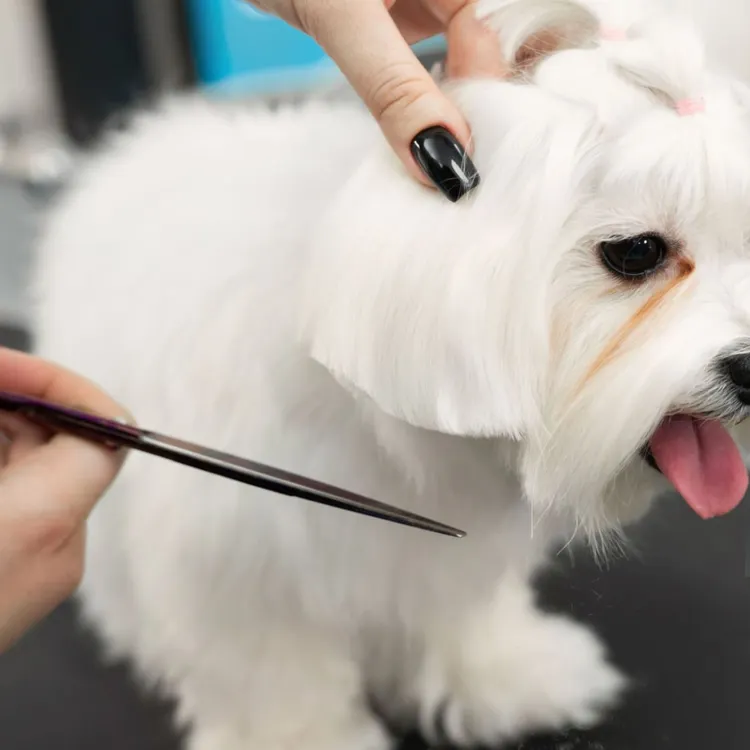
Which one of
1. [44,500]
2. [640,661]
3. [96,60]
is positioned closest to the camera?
[44,500]

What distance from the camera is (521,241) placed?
49cm

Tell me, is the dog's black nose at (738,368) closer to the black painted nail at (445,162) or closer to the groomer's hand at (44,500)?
the black painted nail at (445,162)

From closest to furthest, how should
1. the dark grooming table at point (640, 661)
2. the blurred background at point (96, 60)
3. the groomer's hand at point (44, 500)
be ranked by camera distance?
1. the groomer's hand at point (44, 500)
2. the dark grooming table at point (640, 661)
3. the blurred background at point (96, 60)

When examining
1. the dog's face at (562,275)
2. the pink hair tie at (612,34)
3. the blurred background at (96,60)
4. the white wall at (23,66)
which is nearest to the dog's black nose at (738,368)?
the dog's face at (562,275)

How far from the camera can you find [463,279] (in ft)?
1.57

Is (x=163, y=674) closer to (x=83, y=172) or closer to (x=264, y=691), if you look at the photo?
(x=264, y=691)

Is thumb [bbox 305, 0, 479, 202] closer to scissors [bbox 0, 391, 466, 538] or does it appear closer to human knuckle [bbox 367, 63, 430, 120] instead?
human knuckle [bbox 367, 63, 430, 120]

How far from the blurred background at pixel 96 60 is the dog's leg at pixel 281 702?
1.32 meters

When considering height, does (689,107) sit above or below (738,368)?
above

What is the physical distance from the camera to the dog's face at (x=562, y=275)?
487 mm

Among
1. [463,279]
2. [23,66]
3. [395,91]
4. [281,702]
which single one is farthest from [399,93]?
[23,66]

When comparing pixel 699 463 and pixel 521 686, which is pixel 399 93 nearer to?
pixel 699 463

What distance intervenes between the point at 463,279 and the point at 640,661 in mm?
546

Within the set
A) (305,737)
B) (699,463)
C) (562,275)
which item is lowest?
(305,737)
